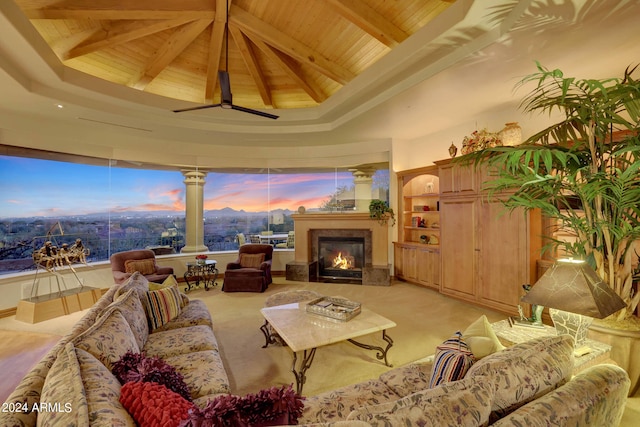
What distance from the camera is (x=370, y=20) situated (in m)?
3.20

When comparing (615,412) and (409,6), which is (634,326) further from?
(409,6)

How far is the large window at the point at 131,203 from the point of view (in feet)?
16.0

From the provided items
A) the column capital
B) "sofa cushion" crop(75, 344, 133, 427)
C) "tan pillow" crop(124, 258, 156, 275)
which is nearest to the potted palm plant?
"sofa cushion" crop(75, 344, 133, 427)

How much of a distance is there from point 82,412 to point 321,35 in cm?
428

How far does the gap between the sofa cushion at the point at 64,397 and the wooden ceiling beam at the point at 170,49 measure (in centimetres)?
383

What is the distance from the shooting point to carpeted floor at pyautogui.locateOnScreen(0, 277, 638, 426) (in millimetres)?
2627

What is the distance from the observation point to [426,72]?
11.2 feet

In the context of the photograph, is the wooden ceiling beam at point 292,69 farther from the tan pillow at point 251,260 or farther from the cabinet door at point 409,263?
the cabinet door at point 409,263

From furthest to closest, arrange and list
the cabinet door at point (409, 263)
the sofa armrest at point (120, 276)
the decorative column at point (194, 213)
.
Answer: the decorative column at point (194, 213) → the cabinet door at point (409, 263) → the sofa armrest at point (120, 276)

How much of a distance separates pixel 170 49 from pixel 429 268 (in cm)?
549

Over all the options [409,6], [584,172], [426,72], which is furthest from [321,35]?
[584,172]

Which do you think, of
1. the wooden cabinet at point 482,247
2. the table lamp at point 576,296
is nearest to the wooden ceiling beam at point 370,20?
the wooden cabinet at point 482,247

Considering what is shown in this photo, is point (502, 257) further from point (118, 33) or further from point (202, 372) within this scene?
point (118, 33)

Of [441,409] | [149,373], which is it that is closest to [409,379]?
[441,409]
